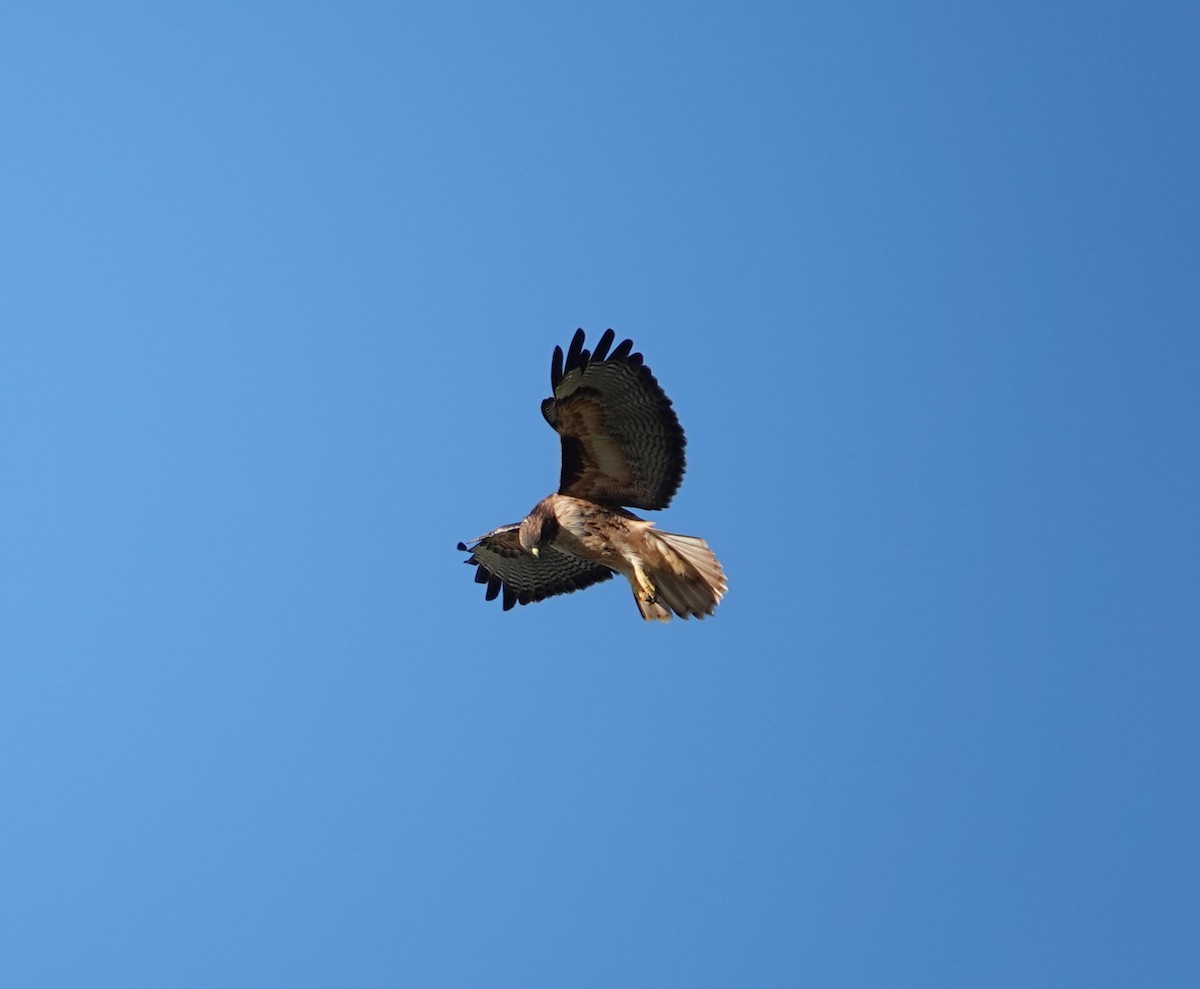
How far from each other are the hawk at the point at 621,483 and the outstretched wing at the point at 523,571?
2.80ft

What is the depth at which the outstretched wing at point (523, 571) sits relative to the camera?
1388 cm

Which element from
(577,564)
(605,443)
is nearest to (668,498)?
(605,443)

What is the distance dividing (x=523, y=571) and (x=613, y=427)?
2.42 meters

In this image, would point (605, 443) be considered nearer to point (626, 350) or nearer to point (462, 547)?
point (626, 350)

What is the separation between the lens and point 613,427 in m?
12.3

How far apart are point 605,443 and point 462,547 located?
2165 mm

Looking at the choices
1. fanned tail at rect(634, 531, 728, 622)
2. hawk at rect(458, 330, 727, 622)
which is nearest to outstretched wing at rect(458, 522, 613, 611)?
hawk at rect(458, 330, 727, 622)

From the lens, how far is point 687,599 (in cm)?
1183

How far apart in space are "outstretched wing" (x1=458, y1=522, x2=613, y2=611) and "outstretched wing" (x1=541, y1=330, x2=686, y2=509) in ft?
4.43

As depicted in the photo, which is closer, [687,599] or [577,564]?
[687,599]

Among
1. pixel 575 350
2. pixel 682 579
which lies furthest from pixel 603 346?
pixel 682 579

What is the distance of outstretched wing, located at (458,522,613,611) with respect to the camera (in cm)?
1388

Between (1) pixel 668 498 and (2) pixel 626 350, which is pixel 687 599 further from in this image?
(2) pixel 626 350

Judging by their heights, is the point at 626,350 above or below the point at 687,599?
above
